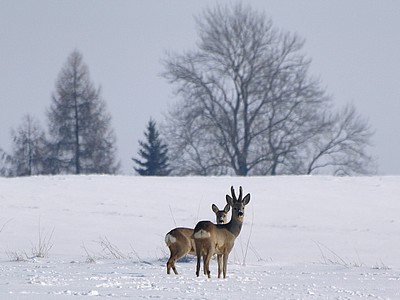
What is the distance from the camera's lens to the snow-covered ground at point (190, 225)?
9.85 m

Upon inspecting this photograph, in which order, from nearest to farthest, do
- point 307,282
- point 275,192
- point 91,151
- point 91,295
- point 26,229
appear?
point 91,295
point 307,282
point 26,229
point 275,192
point 91,151

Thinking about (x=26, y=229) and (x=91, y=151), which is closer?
(x=26, y=229)

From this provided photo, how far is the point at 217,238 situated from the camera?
1079cm

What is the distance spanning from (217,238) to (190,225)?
31.8 ft

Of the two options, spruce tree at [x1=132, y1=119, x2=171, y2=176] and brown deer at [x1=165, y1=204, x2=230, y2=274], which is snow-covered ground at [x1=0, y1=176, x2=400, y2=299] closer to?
brown deer at [x1=165, y1=204, x2=230, y2=274]

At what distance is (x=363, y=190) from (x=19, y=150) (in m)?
25.1

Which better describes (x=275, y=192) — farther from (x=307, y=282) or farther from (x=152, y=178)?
(x=307, y=282)

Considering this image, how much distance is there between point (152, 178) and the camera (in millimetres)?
30016

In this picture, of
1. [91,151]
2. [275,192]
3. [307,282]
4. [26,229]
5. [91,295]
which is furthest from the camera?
[91,151]

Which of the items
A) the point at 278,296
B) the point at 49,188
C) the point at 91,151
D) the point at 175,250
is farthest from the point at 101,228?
the point at 91,151

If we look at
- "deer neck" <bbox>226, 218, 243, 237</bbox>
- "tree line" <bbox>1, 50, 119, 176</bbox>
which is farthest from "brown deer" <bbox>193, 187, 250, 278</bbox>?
"tree line" <bbox>1, 50, 119, 176</bbox>

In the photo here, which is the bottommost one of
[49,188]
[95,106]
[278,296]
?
[278,296]

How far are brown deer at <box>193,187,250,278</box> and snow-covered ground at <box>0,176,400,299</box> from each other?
23 centimetres

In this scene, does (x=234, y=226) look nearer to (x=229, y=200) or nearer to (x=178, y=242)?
(x=229, y=200)
